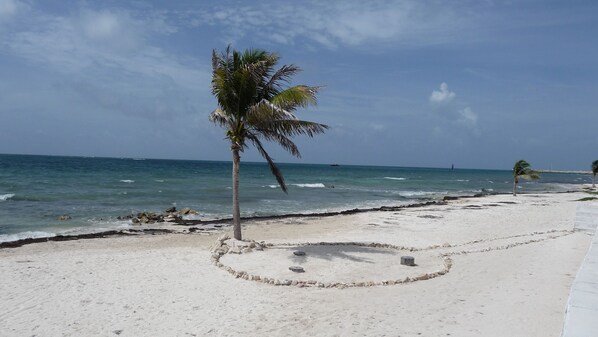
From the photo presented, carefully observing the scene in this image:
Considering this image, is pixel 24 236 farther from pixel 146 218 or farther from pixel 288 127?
pixel 288 127

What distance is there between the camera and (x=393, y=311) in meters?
7.73

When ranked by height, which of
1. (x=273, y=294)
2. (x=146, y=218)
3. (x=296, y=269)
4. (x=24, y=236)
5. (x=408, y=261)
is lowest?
(x=24, y=236)

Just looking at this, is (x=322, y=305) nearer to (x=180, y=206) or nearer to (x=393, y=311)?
(x=393, y=311)

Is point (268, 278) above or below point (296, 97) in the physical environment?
below

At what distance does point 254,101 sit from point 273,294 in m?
5.97

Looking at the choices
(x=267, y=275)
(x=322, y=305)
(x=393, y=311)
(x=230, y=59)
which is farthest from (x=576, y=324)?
(x=230, y=59)

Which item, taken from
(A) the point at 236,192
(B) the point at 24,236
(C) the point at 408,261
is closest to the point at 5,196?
(B) the point at 24,236

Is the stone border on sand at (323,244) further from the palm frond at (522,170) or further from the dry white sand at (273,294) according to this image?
the palm frond at (522,170)

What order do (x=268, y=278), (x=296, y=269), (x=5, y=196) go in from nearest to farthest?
(x=268, y=278)
(x=296, y=269)
(x=5, y=196)

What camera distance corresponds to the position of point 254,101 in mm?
12750

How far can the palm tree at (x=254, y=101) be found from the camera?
1196 cm

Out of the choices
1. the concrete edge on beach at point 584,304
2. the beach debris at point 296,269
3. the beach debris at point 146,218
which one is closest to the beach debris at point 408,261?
the beach debris at point 296,269

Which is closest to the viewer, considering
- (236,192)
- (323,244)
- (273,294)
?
(273,294)

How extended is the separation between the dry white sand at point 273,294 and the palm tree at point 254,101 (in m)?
3.43
